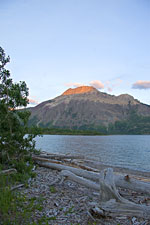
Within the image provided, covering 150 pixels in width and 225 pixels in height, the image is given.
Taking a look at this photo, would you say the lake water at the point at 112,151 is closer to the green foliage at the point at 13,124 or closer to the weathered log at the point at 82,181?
the green foliage at the point at 13,124

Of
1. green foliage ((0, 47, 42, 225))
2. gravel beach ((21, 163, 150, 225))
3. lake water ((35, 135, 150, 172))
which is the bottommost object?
lake water ((35, 135, 150, 172))

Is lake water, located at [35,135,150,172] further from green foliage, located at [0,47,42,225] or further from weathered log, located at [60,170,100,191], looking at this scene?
weathered log, located at [60,170,100,191]

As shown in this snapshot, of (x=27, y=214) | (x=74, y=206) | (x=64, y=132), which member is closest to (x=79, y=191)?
(x=74, y=206)

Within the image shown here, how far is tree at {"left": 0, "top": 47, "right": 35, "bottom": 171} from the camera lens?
10.6 meters

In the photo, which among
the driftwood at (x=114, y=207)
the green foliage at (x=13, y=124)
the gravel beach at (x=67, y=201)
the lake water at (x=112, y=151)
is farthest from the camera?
the lake water at (x=112, y=151)

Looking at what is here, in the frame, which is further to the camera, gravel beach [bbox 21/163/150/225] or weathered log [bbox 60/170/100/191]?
weathered log [bbox 60/170/100/191]

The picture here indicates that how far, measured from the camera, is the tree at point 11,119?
34.7ft

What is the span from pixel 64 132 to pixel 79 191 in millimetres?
146604

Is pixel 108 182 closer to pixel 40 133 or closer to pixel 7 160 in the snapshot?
pixel 40 133

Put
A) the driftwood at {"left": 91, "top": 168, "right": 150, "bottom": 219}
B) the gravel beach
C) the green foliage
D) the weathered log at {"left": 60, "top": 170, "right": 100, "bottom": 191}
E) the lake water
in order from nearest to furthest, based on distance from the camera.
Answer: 1. the gravel beach
2. the driftwood at {"left": 91, "top": 168, "right": 150, "bottom": 219}
3. the weathered log at {"left": 60, "top": 170, "right": 100, "bottom": 191}
4. the green foliage
5. the lake water

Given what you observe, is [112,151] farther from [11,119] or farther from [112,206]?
[112,206]

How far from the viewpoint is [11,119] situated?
10836 millimetres

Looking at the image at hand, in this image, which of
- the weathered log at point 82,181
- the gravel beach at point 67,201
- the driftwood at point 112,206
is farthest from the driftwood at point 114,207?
the weathered log at point 82,181

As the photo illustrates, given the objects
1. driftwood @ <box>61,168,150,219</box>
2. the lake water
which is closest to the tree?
driftwood @ <box>61,168,150,219</box>
